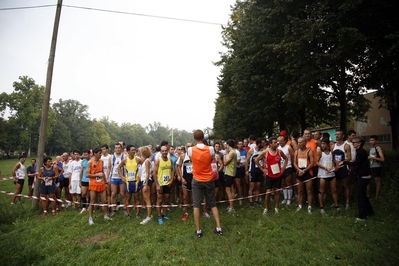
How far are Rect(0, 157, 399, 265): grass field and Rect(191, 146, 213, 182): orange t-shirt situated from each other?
51.8 inches

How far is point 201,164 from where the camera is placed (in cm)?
552

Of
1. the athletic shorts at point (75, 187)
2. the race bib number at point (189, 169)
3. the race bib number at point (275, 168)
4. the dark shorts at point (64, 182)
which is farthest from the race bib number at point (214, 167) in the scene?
the dark shorts at point (64, 182)

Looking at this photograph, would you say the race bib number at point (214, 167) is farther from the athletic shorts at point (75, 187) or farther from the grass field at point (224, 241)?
the athletic shorts at point (75, 187)

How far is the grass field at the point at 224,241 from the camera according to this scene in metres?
4.32

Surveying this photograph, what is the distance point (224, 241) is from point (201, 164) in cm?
171

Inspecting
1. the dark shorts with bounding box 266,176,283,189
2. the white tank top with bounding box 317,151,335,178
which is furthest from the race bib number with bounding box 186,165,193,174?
the white tank top with bounding box 317,151,335,178

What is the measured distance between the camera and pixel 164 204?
6.98 meters

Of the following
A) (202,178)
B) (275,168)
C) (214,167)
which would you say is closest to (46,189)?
(214,167)

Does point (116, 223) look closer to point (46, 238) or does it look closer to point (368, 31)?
point (46, 238)

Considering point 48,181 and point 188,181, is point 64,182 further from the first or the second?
point 188,181

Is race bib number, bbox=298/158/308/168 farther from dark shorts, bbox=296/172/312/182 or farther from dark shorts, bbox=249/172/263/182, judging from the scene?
dark shorts, bbox=249/172/263/182

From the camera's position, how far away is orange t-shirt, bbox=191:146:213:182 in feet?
18.1

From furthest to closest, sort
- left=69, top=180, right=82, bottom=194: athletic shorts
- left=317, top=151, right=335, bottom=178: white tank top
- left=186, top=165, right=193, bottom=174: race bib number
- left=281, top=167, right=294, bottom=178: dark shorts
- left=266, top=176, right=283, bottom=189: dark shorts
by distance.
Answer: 1. left=69, top=180, right=82, bottom=194: athletic shorts
2. left=281, top=167, right=294, bottom=178: dark shorts
3. left=186, top=165, right=193, bottom=174: race bib number
4. left=266, top=176, right=283, bottom=189: dark shorts
5. left=317, top=151, right=335, bottom=178: white tank top

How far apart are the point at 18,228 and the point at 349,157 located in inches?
380
